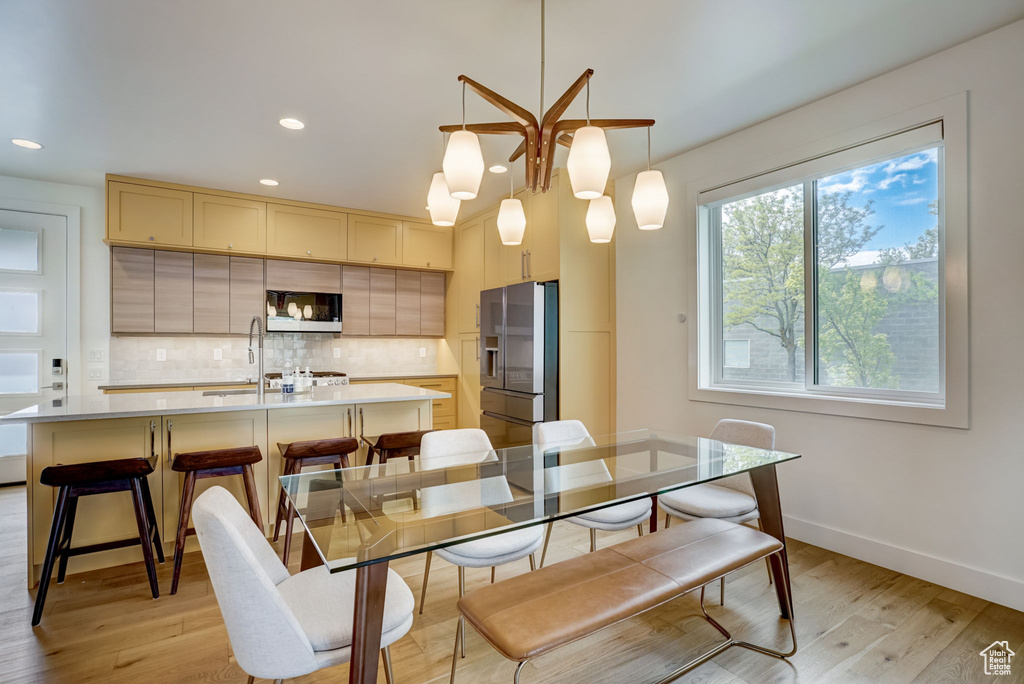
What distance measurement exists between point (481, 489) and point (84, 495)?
6.56 feet

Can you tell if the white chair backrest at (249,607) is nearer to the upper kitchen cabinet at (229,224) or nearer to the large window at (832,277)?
the large window at (832,277)

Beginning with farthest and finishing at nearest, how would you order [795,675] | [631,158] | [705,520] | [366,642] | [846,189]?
1. [631,158]
2. [846,189]
3. [705,520]
4. [795,675]
5. [366,642]

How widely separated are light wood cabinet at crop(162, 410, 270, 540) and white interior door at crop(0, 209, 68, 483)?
2.45 metres

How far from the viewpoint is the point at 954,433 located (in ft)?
7.68

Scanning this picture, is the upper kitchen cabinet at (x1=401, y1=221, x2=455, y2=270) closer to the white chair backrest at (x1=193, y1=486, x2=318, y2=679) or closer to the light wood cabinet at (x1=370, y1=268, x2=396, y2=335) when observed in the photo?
the light wood cabinet at (x1=370, y1=268, x2=396, y2=335)

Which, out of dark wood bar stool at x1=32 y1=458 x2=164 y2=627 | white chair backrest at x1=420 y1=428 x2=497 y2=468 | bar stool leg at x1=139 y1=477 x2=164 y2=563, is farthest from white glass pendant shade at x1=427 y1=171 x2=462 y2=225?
bar stool leg at x1=139 y1=477 x2=164 y2=563

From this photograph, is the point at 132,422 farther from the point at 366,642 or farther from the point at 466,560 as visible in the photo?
the point at 366,642

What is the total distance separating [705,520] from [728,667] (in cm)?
52

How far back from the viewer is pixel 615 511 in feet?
Result: 7.06

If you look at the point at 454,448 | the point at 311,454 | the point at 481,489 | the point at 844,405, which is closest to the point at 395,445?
the point at 311,454

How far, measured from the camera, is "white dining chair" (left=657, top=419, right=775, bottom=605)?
2.23 metres

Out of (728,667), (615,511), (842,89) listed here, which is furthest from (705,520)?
(842,89)

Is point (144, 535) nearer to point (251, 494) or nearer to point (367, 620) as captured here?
→ point (251, 494)

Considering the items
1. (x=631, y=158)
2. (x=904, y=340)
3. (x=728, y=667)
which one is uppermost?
(x=631, y=158)
